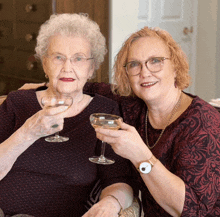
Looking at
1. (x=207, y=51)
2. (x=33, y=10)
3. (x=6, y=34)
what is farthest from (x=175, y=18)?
(x=6, y=34)

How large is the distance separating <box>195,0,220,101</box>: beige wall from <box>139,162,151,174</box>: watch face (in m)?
3.48

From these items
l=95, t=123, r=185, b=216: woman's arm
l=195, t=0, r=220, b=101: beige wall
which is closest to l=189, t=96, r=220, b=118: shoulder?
l=95, t=123, r=185, b=216: woman's arm

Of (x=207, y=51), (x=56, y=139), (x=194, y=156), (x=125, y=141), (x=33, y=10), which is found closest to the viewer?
(x=125, y=141)

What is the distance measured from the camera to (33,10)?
3.19 meters

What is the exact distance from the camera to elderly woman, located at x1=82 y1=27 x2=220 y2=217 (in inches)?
56.7

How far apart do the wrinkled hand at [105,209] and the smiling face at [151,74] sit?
51cm

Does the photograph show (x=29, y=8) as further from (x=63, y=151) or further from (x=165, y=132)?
(x=165, y=132)

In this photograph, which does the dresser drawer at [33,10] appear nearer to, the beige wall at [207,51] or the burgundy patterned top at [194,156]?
the burgundy patterned top at [194,156]

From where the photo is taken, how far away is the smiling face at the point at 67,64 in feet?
5.95

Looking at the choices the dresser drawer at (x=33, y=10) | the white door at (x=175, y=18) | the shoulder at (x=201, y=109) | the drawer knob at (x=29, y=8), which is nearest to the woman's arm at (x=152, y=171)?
the shoulder at (x=201, y=109)

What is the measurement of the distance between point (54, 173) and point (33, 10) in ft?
6.19

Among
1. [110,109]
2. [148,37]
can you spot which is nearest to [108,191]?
[110,109]

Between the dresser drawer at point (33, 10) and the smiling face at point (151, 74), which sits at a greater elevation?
the dresser drawer at point (33, 10)

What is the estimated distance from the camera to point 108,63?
351cm
